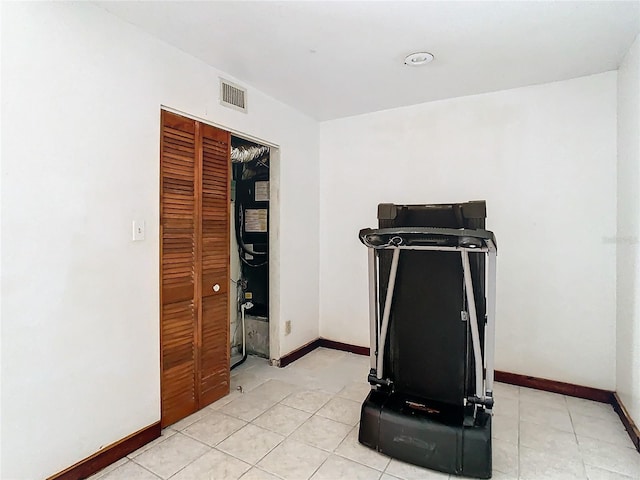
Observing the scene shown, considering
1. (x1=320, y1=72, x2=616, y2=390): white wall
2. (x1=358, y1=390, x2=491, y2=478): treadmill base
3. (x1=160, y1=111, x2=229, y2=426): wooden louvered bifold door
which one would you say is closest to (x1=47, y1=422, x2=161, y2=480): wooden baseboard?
(x1=160, y1=111, x2=229, y2=426): wooden louvered bifold door

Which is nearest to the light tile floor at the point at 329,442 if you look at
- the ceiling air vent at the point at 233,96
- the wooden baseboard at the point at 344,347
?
the wooden baseboard at the point at 344,347

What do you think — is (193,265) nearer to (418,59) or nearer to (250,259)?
(250,259)

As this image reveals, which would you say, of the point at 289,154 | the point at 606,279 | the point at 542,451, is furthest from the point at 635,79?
the point at 289,154

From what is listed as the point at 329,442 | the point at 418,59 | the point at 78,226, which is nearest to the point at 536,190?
the point at 418,59

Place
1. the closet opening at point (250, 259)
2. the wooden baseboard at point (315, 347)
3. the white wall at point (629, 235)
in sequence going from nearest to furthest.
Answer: the white wall at point (629, 235), the wooden baseboard at point (315, 347), the closet opening at point (250, 259)

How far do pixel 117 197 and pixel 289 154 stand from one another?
1843 mm

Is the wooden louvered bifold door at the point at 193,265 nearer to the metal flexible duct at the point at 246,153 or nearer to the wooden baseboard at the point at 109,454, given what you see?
the wooden baseboard at the point at 109,454

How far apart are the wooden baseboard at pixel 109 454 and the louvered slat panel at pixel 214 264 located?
47 centimetres

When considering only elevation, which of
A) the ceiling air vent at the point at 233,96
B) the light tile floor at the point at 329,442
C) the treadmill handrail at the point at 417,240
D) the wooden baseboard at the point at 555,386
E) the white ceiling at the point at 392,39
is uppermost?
the white ceiling at the point at 392,39

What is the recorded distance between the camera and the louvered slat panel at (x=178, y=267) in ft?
7.50

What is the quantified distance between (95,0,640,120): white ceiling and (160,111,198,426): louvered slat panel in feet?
1.96

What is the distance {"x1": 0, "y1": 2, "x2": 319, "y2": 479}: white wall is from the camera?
1597mm

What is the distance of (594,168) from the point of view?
275 cm

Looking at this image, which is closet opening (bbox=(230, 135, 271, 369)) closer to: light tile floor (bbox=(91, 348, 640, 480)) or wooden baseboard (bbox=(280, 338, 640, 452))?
wooden baseboard (bbox=(280, 338, 640, 452))
